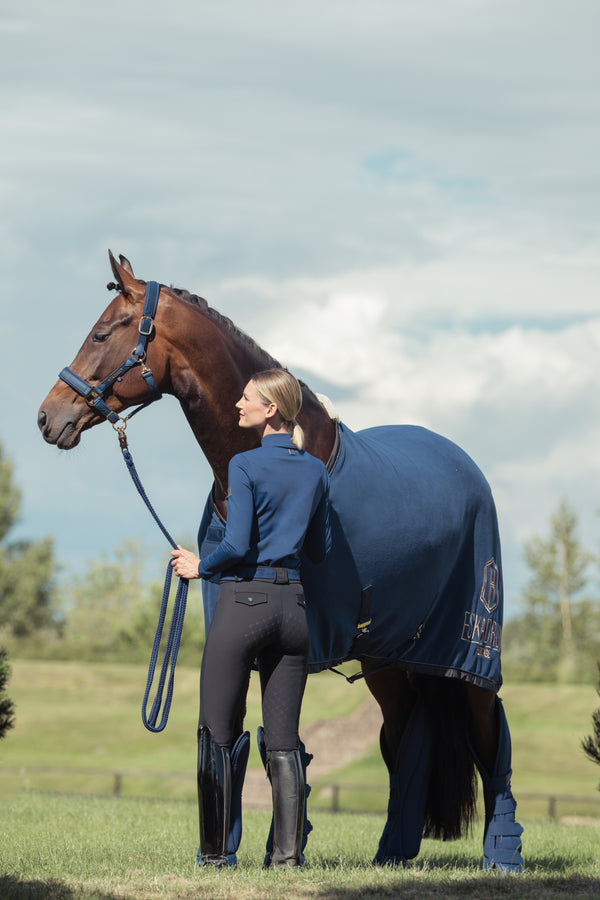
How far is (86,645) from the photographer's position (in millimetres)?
40438

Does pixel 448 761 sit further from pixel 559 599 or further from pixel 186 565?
pixel 559 599

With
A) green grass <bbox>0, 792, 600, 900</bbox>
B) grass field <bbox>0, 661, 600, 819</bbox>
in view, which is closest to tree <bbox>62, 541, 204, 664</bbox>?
grass field <bbox>0, 661, 600, 819</bbox>

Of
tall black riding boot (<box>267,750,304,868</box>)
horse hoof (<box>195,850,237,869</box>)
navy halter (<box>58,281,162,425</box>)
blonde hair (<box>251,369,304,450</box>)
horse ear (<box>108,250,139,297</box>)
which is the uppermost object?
horse ear (<box>108,250,139,297</box>)

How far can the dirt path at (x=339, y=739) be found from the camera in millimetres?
28641

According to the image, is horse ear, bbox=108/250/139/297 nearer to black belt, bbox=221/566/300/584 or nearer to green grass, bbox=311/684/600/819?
black belt, bbox=221/566/300/584

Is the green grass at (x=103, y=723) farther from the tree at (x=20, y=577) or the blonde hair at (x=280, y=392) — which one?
the tree at (x=20, y=577)

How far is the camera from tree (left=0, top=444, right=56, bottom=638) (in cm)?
5647

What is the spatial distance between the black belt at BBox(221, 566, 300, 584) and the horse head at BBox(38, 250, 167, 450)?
122cm

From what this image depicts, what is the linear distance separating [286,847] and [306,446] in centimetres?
209

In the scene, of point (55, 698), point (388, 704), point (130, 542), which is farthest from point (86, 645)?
point (388, 704)

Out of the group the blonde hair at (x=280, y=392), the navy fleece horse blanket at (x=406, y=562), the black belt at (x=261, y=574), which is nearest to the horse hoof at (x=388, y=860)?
the navy fleece horse blanket at (x=406, y=562)

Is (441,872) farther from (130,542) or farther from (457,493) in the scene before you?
(130,542)

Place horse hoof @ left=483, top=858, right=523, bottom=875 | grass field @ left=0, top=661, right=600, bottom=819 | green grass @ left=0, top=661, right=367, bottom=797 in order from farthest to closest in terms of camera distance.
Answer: green grass @ left=0, top=661, right=367, bottom=797 < grass field @ left=0, top=661, right=600, bottom=819 < horse hoof @ left=483, top=858, right=523, bottom=875

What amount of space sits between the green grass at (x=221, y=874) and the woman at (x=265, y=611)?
362 mm
